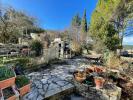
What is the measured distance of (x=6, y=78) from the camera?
4.02 metres

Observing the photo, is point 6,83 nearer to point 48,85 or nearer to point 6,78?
point 6,78

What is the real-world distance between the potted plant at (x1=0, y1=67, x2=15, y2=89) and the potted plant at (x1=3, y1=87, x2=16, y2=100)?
0.17m

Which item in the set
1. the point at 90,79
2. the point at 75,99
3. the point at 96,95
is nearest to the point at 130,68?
the point at 90,79

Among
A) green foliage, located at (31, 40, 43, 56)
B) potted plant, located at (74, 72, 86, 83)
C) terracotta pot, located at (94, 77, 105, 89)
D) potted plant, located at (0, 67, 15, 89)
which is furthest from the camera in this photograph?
green foliage, located at (31, 40, 43, 56)

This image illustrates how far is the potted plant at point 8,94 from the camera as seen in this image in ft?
12.4

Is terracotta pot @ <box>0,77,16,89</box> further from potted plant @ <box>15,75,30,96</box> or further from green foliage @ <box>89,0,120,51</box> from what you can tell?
green foliage @ <box>89,0,120,51</box>

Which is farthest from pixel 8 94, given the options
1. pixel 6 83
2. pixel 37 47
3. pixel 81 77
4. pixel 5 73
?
pixel 37 47

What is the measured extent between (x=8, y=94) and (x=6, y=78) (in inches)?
17.0

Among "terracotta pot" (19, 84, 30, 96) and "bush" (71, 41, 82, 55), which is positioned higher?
"bush" (71, 41, 82, 55)

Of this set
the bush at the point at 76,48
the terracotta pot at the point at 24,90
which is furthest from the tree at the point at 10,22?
the terracotta pot at the point at 24,90

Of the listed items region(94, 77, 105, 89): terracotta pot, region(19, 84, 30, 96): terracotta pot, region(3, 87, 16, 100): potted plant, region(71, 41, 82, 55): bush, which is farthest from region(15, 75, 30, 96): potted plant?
region(71, 41, 82, 55): bush

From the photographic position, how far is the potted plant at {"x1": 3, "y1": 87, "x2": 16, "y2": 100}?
379 centimetres

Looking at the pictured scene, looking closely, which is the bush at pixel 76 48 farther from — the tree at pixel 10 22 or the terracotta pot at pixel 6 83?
the terracotta pot at pixel 6 83

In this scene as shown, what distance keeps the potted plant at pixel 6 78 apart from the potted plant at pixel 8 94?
0.57 feet
